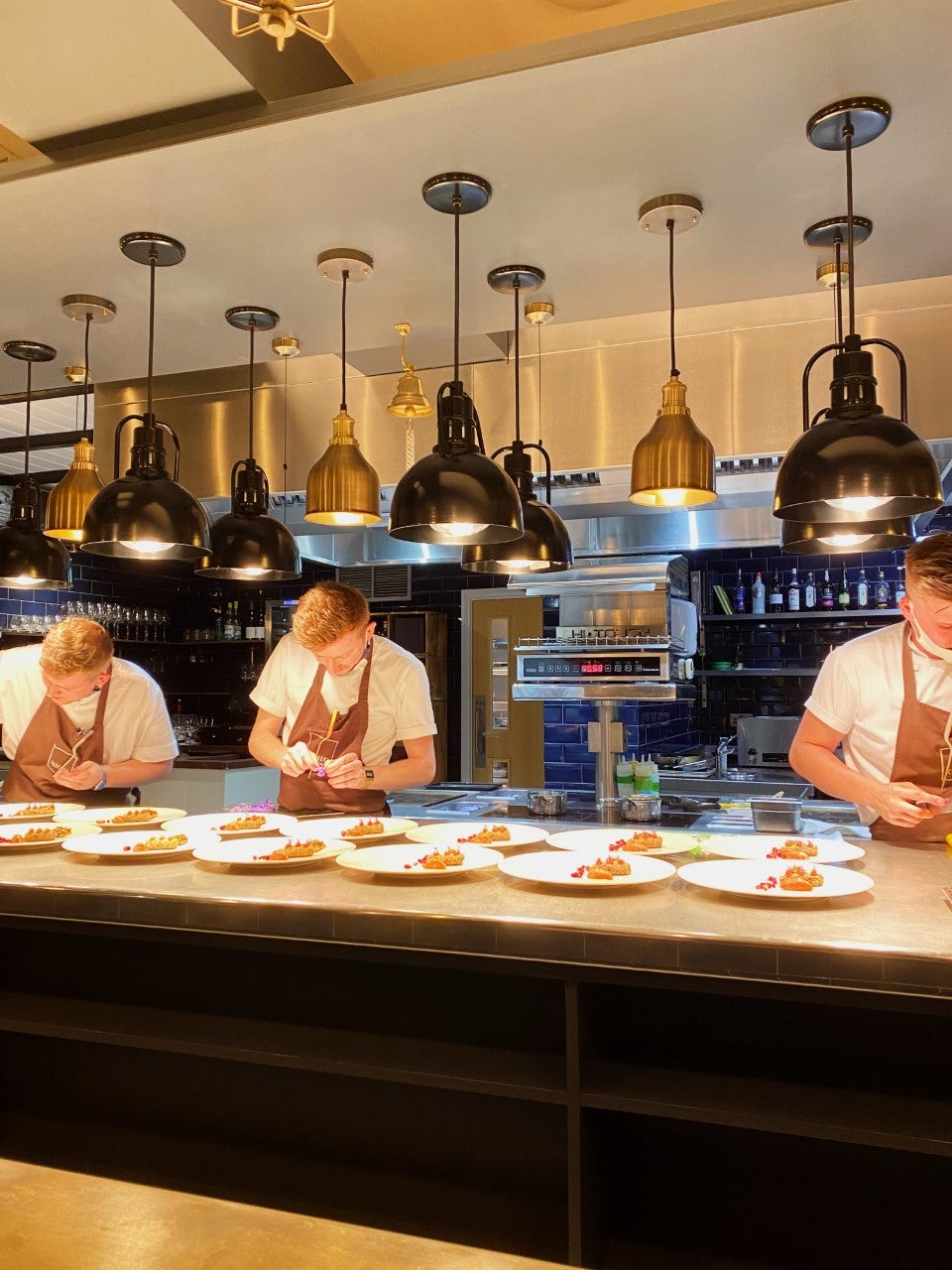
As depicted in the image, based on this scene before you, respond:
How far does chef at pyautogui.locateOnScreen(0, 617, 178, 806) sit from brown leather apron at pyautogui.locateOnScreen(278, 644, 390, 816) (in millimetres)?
548

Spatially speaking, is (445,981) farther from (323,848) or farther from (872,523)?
(872,523)

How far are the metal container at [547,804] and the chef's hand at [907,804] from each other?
1722 mm

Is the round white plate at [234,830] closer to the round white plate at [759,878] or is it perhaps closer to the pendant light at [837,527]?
the round white plate at [759,878]

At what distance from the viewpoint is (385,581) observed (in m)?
8.58

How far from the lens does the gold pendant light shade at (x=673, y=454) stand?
2486 millimetres

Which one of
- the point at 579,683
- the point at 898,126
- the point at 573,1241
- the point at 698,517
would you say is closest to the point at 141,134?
the point at 898,126

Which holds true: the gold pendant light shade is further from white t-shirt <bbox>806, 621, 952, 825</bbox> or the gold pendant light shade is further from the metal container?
the metal container

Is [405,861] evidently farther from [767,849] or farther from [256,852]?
[767,849]

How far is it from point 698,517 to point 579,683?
122 cm

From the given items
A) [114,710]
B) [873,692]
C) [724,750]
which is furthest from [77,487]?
[724,750]

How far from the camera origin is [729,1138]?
6.33 ft

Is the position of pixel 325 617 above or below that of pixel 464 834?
above

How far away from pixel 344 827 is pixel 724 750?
16.3ft

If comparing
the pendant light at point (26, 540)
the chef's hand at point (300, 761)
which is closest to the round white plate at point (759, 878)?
the chef's hand at point (300, 761)
